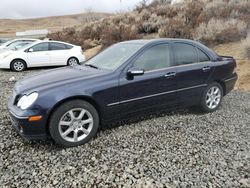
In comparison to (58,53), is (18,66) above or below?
below

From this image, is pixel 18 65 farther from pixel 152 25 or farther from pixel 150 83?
pixel 150 83

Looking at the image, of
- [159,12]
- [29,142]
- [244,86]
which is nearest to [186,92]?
[29,142]

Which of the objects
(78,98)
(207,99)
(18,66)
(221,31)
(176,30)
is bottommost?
(207,99)

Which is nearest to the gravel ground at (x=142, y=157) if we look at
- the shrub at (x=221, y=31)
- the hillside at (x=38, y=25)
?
the shrub at (x=221, y=31)

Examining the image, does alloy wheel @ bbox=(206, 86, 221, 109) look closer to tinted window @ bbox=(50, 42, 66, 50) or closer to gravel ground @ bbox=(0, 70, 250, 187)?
gravel ground @ bbox=(0, 70, 250, 187)

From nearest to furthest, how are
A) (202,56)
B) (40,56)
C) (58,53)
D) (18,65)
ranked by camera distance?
1. (202,56)
2. (18,65)
3. (40,56)
4. (58,53)

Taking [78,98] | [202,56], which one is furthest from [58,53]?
[78,98]

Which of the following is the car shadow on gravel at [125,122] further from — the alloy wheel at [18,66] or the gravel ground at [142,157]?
the alloy wheel at [18,66]

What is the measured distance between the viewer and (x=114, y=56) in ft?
17.1

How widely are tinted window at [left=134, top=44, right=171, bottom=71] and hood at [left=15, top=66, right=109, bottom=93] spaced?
0.71 meters

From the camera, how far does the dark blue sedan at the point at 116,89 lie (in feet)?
13.4

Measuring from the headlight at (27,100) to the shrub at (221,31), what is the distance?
34.6ft

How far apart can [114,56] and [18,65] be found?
8.56m

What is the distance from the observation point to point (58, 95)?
4.08m
